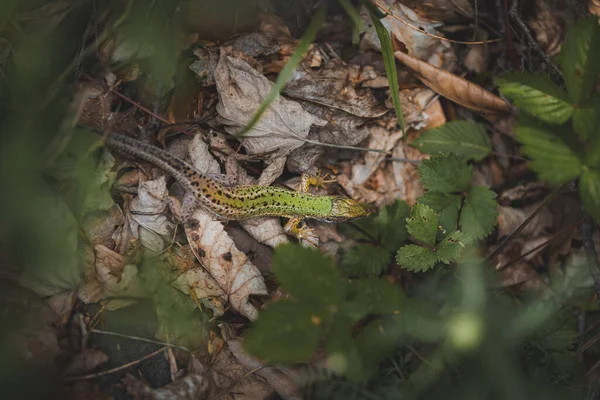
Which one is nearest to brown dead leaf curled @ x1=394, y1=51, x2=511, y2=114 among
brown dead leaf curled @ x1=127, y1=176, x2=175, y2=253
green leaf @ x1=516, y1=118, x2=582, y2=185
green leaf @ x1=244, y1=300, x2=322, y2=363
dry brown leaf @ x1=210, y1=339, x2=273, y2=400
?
green leaf @ x1=516, y1=118, x2=582, y2=185

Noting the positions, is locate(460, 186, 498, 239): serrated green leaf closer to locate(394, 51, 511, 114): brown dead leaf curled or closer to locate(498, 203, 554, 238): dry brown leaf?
locate(498, 203, 554, 238): dry brown leaf

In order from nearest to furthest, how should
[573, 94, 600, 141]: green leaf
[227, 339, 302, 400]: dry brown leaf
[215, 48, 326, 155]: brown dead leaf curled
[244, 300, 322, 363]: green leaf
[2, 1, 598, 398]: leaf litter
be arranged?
[244, 300, 322, 363]: green leaf
[573, 94, 600, 141]: green leaf
[2, 1, 598, 398]: leaf litter
[227, 339, 302, 400]: dry brown leaf
[215, 48, 326, 155]: brown dead leaf curled

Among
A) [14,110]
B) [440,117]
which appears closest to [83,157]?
[14,110]

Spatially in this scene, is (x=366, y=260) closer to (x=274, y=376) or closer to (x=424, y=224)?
(x=424, y=224)

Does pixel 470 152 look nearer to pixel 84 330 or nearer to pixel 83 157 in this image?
pixel 83 157

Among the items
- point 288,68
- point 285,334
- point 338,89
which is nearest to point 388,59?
point 338,89

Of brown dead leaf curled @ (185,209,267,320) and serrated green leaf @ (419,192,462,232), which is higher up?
serrated green leaf @ (419,192,462,232)
